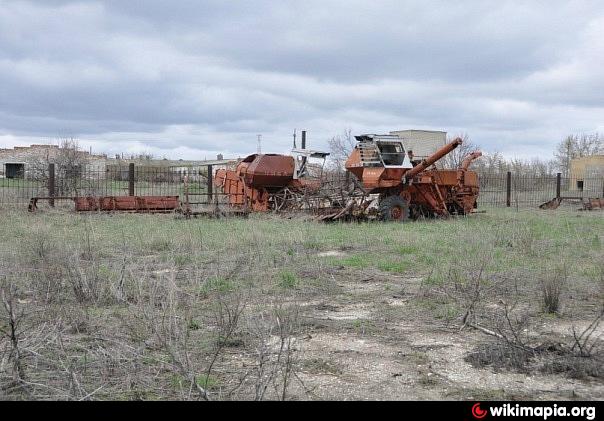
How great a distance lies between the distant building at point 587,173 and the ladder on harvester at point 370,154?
2301cm

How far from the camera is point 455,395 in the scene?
368cm

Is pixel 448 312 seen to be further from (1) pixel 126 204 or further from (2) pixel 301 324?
(1) pixel 126 204

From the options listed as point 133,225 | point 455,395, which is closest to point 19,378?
point 455,395

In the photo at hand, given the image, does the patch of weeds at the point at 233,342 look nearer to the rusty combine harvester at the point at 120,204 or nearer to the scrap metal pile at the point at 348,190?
the scrap metal pile at the point at 348,190

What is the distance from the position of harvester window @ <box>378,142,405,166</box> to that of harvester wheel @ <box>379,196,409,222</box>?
1.00 meters

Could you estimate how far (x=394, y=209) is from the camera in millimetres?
16406

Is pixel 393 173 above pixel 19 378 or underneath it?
above

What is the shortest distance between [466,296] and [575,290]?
5.46 feet

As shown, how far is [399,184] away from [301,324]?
11.9m

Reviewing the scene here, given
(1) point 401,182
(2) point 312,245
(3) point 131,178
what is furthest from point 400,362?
(3) point 131,178

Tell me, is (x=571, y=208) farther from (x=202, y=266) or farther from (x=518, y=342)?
(x=518, y=342)

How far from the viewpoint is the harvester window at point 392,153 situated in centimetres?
1664
